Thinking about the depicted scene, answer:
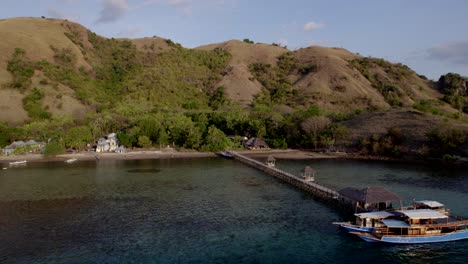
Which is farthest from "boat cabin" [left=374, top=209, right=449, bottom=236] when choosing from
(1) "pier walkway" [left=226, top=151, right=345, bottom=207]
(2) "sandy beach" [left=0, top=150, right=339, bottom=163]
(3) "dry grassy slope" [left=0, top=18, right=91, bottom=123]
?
(3) "dry grassy slope" [left=0, top=18, right=91, bottom=123]

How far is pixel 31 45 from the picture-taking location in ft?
491

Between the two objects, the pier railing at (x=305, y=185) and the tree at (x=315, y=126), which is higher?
the tree at (x=315, y=126)

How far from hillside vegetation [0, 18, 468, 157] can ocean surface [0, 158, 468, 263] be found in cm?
2497

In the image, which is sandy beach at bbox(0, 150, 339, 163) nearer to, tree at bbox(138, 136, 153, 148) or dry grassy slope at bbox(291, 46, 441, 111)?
tree at bbox(138, 136, 153, 148)

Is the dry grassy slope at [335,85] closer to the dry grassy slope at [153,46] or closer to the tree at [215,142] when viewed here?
the tree at [215,142]

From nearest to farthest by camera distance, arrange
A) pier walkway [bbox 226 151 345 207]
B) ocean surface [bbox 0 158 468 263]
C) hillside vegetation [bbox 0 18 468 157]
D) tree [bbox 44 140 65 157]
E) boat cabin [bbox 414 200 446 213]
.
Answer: ocean surface [bbox 0 158 468 263]
boat cabin [bbox 414 200 446 213]
pier walkway [bbox 226 151 345 207]
tree [bbox 44 140 65 157]
hillside vegetation [bbox 0 18 468 157]

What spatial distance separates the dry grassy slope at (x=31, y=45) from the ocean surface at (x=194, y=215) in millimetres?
57419

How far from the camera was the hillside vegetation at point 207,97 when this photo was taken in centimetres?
9412

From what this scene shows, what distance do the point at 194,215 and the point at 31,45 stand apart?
13771cm

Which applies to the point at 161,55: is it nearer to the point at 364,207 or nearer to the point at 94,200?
the point at 94,200

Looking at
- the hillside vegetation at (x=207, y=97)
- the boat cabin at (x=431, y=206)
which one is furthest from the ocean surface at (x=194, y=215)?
the hillside vegetation at (x=207, y=97)

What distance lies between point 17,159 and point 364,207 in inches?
2926

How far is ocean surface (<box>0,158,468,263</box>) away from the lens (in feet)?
100

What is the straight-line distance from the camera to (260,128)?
102 m
